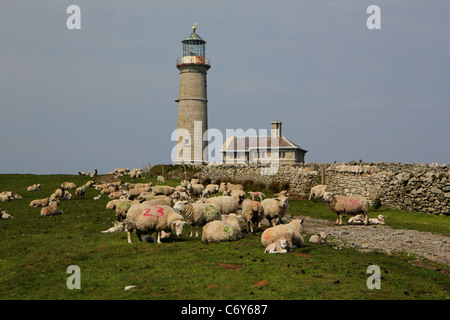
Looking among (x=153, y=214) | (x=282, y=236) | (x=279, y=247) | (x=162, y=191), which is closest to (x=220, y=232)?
(x=282, y=236)

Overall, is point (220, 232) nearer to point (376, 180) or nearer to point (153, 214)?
point (153, 214)

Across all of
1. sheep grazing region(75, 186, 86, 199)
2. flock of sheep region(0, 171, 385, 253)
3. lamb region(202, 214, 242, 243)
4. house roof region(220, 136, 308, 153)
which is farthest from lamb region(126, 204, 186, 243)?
house roof region(220, 136, 308, 153)

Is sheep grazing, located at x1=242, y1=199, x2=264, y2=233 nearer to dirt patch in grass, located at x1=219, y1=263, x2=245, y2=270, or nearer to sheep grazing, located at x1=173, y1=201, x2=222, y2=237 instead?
sheep grazing, located at x1=173, y1=201, x2=222, y2=237

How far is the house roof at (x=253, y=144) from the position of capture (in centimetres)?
8968

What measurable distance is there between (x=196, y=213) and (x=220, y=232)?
8.10ft

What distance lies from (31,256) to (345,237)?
14.1 meters

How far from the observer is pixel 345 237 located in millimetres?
22156

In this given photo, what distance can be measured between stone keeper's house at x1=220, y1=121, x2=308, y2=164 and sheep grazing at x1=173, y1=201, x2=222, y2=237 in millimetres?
64794

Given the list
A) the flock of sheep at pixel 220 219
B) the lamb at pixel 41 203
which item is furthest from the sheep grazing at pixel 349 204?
the lamb at pixel 41 203

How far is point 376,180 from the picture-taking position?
37.6 meters

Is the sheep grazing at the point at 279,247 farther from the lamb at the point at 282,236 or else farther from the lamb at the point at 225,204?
the lamb at the point at 225,204

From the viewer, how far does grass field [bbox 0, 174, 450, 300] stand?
40.5ft

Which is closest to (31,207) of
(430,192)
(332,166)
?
(332,166)
